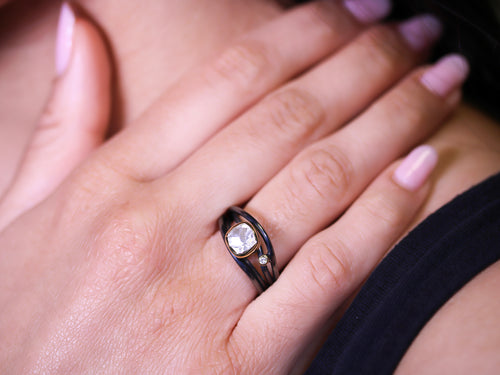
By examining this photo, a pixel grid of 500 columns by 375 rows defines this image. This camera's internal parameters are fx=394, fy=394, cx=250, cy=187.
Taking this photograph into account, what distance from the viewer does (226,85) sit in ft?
2.72

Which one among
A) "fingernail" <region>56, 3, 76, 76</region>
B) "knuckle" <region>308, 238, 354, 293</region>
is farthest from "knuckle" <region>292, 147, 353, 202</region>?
"fingernail" <region>56, 3, 76, 76</region>

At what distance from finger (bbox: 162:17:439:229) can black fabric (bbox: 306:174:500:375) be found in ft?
0.90

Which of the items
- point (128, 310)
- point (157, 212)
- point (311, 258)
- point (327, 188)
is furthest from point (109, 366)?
point (327, 188)

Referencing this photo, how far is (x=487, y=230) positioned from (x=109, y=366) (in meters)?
0.65

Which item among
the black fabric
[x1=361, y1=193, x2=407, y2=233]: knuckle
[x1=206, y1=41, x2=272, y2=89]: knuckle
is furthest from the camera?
[x1=206, y1=41, x2=272, y2=89]: knuckle

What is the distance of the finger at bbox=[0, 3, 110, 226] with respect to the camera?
32.9 inches

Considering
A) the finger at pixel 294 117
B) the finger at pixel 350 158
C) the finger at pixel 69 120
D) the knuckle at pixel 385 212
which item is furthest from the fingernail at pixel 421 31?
the finger at pixel 69 120

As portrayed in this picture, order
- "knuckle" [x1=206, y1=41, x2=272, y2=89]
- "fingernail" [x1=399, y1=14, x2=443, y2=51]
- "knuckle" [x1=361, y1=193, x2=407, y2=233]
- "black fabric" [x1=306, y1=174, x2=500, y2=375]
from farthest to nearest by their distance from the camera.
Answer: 1. "fingernail" [x1=399, y1=14, x2=443, y2=51]
2. "knuckle" [x1=206, y1=41, x2=272, y2=89]
3. "knuckle" [x1=361, y1=193, x2=407, y2=233]
4. "black fabric" [x1=306, y1=174, x2=500, y2=375]

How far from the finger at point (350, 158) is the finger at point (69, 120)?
40 centimetres

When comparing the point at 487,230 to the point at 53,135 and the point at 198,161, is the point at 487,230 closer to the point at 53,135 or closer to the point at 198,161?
the point at 198,161

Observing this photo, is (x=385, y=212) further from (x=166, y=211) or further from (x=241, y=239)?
(x=166, y=211)

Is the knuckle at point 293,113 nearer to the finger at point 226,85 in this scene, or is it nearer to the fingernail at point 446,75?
the finger at point 226,85

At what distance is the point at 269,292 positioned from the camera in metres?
0.69

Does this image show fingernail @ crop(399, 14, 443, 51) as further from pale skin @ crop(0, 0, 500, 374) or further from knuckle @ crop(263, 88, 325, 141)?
knuckle @ crop(263, 88, 325, 141)
